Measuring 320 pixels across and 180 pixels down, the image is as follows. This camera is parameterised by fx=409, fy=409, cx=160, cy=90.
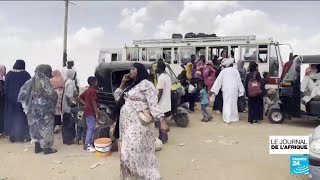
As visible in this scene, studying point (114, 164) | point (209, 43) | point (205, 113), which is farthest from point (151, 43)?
point (114, 164)

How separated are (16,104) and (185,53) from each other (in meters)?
9.65

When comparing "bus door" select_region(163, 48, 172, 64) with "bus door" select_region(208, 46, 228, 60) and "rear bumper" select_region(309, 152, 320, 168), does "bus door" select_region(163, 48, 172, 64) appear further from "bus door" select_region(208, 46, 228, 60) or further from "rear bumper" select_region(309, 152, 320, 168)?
"rear bumper" select_region(309, 152, 320, 168)

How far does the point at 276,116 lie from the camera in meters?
11.0

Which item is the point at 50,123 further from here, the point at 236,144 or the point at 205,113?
the point at 205,113

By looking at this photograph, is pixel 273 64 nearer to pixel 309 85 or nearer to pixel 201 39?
pixel 201 39

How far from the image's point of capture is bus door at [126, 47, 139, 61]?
1861 centimetres

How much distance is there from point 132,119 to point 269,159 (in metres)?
3.08

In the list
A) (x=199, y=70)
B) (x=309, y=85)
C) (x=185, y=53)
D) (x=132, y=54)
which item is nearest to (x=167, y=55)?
(x=185, y=53)

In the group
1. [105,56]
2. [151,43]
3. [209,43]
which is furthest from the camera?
[105,56]

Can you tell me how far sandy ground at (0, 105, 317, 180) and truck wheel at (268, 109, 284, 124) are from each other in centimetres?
134

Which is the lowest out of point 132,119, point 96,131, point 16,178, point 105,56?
point 16,178

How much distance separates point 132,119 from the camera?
16.7 feet

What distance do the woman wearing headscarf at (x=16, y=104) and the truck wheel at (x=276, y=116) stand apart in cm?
629

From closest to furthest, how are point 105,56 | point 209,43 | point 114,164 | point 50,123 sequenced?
point 114,164
point 50,123
point 209,43
point 105,56
